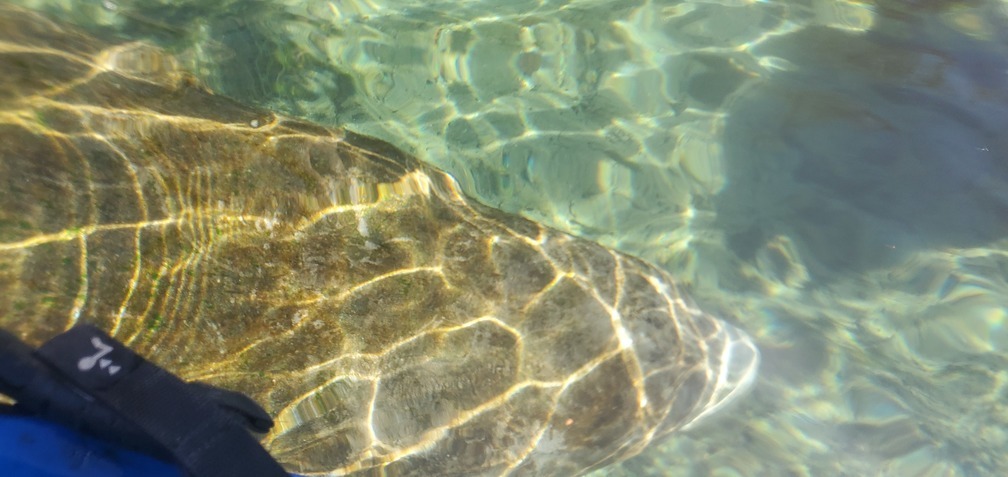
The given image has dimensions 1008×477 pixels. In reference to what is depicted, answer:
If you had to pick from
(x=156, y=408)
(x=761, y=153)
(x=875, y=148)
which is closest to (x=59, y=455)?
(x=156, y=408)

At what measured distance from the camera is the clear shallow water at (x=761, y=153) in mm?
4500

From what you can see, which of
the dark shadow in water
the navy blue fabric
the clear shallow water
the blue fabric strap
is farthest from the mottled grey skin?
the dark shadow in water

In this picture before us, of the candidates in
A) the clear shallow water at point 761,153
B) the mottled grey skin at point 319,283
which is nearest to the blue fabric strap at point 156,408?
the mottled grey skin at point 319,283

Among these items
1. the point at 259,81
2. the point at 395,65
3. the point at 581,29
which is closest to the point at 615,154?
the point at 581,29

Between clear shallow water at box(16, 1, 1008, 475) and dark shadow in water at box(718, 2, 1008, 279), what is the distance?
0.02 metres

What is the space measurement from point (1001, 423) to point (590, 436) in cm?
359

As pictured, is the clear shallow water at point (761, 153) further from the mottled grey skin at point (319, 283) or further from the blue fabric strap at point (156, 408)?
the blue fabric strap at point (156, 408)

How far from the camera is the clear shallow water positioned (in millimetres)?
4500

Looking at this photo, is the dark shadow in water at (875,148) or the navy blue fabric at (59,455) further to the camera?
the dark shadow in water at (875,148)

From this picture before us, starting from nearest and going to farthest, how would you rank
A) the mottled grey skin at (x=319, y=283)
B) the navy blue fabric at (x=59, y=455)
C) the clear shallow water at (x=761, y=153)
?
1. the navy blue fabric at (x=59, y=455)
2. the mottled grey skin at (x=319, y=283)
3. the clear shallow water at (x=761, y=153)

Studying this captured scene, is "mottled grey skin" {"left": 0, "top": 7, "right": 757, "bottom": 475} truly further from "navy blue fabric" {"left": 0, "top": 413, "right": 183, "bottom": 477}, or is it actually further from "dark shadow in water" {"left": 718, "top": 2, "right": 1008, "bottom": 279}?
"dark shadow in water" {"left": 718, "top": 2, "right": 1008, "bottom": 279}

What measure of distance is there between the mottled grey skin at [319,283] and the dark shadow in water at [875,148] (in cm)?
157

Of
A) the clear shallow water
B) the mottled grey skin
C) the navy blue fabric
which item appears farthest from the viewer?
the clear shallow water

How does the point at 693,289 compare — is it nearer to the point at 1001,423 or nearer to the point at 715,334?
the point at 715,334
